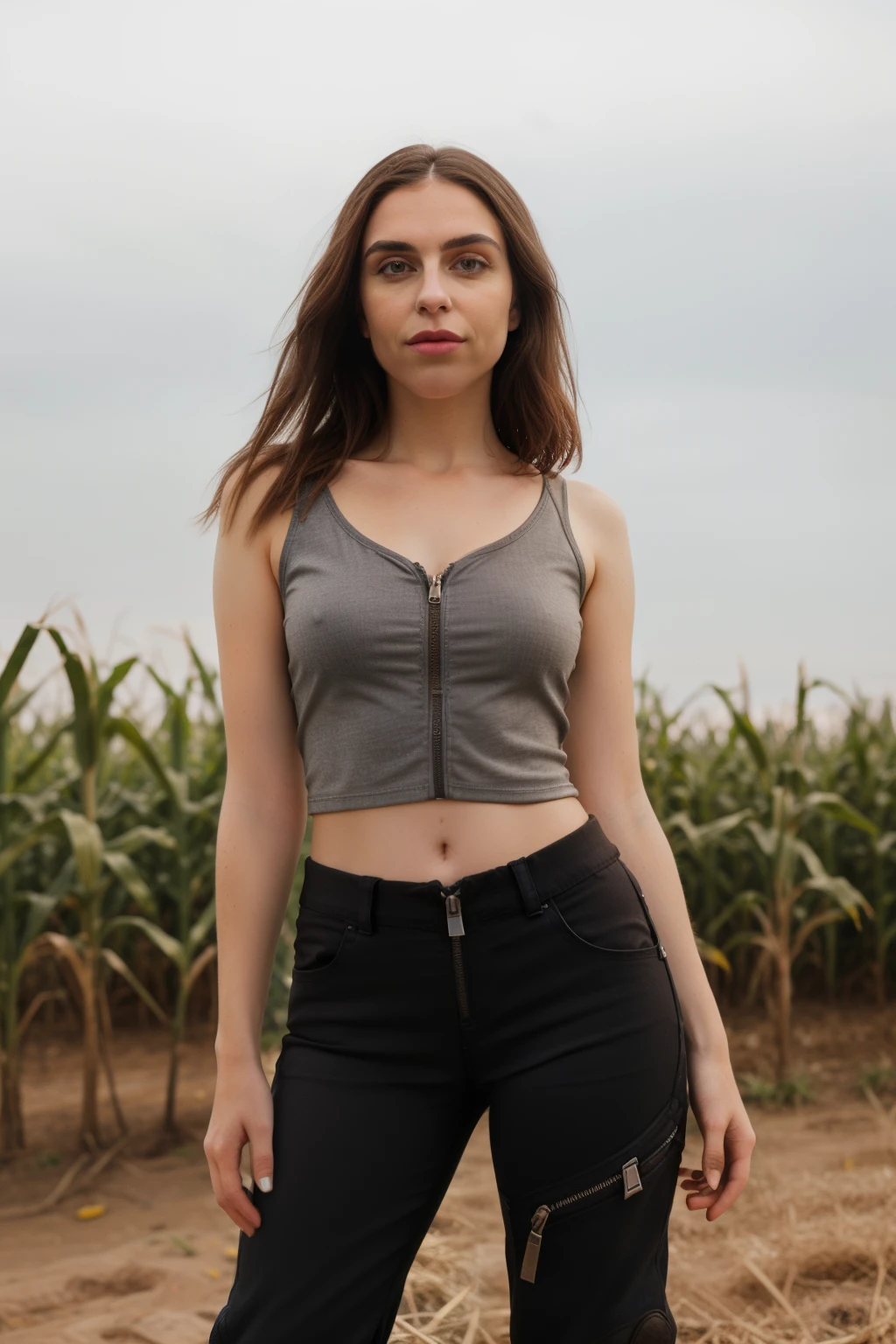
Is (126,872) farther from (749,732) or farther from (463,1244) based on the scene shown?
(749,732)

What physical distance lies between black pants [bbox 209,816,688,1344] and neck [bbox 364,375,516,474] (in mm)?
575

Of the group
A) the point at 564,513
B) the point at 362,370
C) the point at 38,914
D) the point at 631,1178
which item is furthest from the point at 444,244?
the point at 38,914

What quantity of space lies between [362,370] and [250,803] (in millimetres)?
664

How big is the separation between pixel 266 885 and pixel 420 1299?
165cm

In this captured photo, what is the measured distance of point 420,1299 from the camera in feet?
9.27

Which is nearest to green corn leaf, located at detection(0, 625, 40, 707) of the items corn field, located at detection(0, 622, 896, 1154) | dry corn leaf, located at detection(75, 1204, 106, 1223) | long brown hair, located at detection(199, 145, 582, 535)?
corn field, located at detection(0, 622, 896, 1154)

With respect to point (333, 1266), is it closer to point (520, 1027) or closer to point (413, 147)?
point (520, 1027)

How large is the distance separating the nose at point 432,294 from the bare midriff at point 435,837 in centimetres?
64

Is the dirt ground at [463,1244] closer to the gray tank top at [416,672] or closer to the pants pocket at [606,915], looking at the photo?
the pants pocket at [606,915]

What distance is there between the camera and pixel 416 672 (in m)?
1.56

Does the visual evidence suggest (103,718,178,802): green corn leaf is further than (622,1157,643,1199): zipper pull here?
Yes

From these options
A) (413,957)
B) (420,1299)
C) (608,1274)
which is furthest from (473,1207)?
(413,957)

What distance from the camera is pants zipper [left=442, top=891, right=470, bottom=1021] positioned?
1.46 m

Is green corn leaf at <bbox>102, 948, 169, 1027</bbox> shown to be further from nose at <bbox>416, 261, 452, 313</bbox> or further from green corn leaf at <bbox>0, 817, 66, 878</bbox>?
nose at <bbox>416, 261, 452, 313</bbox>
